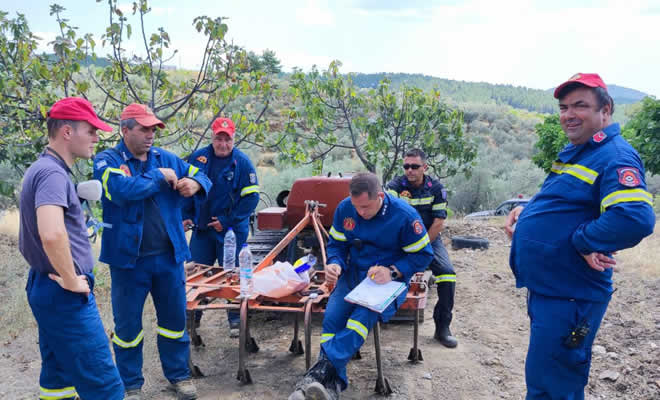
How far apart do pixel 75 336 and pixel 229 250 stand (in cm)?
271

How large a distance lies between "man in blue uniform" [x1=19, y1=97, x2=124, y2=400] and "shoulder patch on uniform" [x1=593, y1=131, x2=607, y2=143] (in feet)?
8.84

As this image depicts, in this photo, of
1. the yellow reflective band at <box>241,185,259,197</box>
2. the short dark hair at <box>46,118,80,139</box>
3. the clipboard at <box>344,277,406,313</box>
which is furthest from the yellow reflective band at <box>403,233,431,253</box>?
the short dark hair at <box>46,118,80,139</box>

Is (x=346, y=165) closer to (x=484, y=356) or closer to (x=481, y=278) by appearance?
(x=481, y=278)

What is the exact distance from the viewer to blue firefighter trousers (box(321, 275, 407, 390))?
12.6ft

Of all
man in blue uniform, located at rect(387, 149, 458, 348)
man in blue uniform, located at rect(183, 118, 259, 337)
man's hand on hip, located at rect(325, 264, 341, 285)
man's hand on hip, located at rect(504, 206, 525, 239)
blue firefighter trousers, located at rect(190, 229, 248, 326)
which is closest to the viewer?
man's hand on hip, located at rect(504, 206, 525, 239)

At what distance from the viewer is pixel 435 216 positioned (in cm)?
540

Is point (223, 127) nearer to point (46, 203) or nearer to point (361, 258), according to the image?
point (361, 258)

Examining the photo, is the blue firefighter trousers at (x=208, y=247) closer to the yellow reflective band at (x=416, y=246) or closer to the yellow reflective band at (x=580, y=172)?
the yellow reflective band at (x=416, y=246)

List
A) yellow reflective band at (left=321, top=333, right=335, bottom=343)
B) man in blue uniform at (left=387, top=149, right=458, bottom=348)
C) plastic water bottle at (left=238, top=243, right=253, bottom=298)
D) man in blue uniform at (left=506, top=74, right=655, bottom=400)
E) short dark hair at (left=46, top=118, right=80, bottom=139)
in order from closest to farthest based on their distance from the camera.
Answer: man in blue uniform at (left=506, top=74, right=655, bottom=400)
short dark hair at (left=46, top=118, right=80, bottom=139)
yellow reflective band at (left=321, top=333, right=335, bottom=343)
plastic water bottle at (left=238, top=243, right=253, bottom=298)
man in blue uniform at (left=387, top=149, right=458, bottom=348)

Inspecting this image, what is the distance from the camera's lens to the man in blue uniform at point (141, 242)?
3.83 m

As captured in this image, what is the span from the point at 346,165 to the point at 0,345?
50.7 ft

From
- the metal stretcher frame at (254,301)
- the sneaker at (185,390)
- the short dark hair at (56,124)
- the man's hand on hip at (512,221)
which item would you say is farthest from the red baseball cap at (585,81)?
the sneaker at (185,390)

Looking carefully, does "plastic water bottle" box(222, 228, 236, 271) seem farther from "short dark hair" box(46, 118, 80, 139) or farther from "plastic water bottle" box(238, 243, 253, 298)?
"short dark hair" box(46, 118, 80, 139)

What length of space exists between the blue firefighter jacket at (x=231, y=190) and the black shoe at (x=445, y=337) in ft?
7.63
